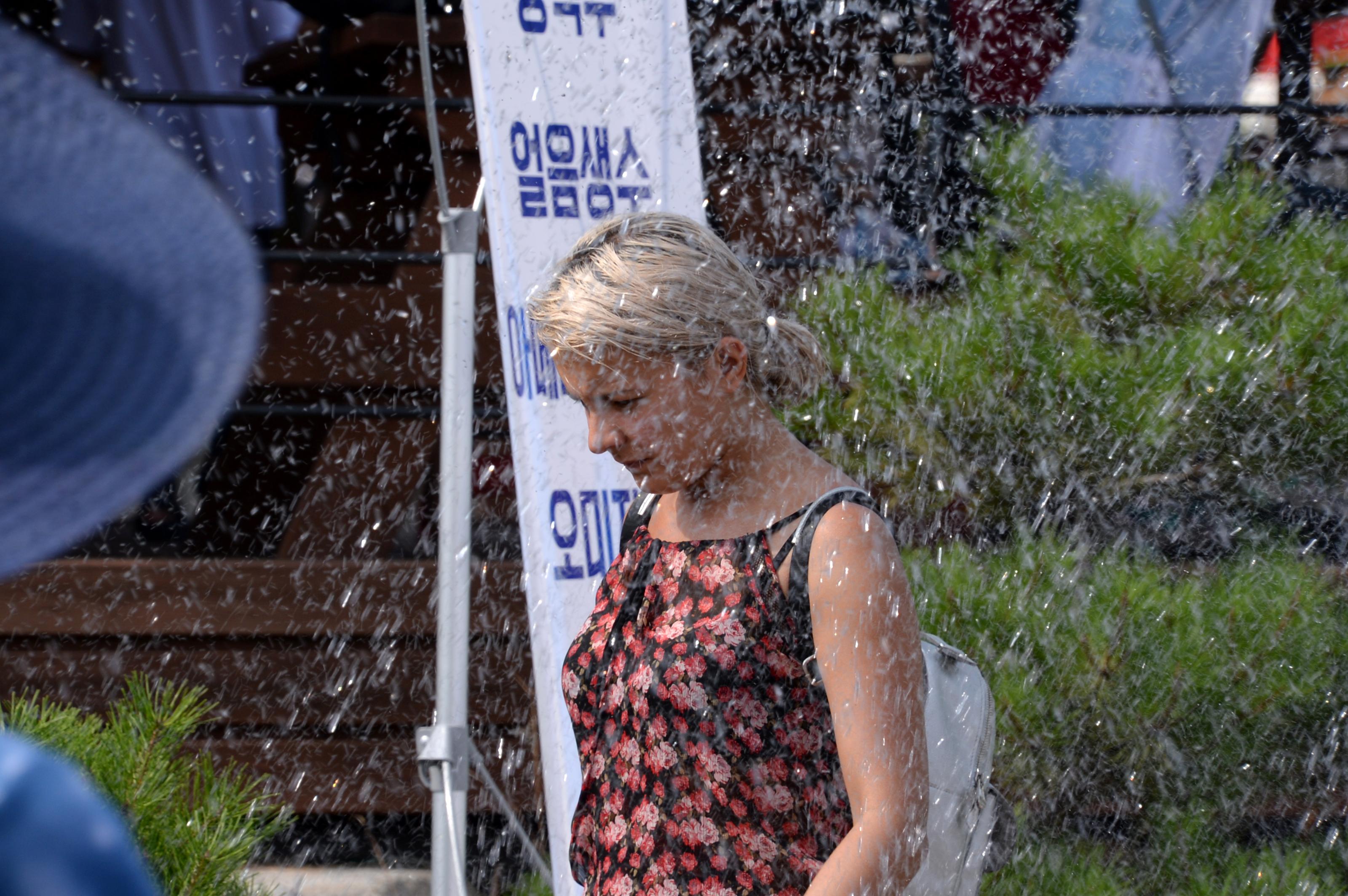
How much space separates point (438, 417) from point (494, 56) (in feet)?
5.73

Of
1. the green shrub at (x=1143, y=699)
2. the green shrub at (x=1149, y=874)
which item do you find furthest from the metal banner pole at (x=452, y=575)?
the green shrub at (x=1149, y=874)

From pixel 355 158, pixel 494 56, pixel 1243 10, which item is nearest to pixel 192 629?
pixel 355 158

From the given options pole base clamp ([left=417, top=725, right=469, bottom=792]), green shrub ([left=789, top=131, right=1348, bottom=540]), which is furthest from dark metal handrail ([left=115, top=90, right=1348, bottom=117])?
pole base clamp ([left=417, top=725, right=469, bottom=792])

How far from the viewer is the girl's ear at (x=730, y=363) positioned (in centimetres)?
179

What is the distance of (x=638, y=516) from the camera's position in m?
2.03

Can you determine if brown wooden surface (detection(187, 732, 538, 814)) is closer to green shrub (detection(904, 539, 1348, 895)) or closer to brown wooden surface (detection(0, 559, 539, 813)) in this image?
brown wooden surface (detection(0, 559, 539, 813))

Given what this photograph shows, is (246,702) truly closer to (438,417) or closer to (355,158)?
(438,417)

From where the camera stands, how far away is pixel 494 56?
2.88m

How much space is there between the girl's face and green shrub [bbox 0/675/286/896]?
1.18 m

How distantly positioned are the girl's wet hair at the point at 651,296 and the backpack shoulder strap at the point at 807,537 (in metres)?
0.26

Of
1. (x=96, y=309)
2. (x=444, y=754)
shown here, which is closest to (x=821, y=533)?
(x=96, y=309)

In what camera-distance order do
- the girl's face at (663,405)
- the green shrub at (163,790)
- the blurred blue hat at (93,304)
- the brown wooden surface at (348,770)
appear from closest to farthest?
the blurred blue hat at (93,304)
the girl's face at (663,405)
the green shrub at (163,790)
the brown wooden surface at (348,770)

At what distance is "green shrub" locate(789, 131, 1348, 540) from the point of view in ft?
9.70

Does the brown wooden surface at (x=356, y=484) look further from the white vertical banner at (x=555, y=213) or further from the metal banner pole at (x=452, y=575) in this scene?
the white vertical banner at (x=555, y=213)
